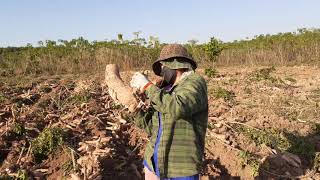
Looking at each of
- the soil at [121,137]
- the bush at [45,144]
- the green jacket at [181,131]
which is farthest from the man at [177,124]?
the bush at [45,144]

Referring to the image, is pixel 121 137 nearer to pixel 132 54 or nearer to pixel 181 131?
pixel 181 131

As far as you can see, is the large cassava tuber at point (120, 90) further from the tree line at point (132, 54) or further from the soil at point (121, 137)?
the tree line at point (132, 54)

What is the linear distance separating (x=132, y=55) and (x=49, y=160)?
12602mm

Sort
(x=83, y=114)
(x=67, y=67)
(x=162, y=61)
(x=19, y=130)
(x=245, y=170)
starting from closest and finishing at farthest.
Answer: (x=162, y=61) → (x=245, y=170) → (x=19, y=130) → (x=83, y=114) → (x=67, y=67)

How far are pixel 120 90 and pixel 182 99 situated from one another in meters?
0.87

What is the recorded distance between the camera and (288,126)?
284 inches

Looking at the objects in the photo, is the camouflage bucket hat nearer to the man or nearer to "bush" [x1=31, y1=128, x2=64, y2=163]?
the man

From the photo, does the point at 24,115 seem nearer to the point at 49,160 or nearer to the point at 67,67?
the point at 49,160

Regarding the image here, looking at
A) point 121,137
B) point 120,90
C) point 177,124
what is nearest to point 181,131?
point 177,124

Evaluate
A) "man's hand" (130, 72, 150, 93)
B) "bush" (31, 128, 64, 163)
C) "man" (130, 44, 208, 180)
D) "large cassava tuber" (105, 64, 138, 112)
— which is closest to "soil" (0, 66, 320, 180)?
"bush" (31, 128, 64, 163)

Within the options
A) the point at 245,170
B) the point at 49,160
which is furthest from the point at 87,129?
the point at 245,170

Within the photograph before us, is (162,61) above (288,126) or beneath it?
above

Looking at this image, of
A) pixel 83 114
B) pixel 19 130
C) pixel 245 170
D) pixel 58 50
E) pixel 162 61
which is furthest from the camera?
pixel 58 50

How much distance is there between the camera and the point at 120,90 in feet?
11.4
